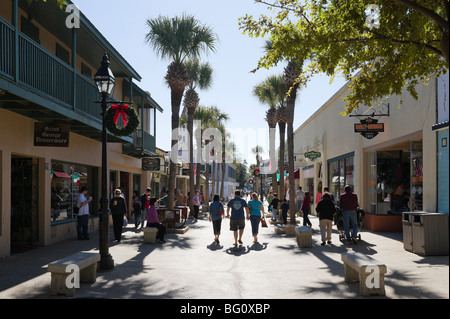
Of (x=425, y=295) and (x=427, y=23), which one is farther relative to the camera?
(x=427, y=23)

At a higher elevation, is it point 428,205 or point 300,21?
point 300,21

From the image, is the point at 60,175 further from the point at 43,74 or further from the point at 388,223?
the point at 388,223

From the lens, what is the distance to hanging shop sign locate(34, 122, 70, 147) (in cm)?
1257

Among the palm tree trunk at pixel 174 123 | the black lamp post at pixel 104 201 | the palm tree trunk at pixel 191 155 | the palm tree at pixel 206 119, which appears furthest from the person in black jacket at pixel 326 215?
the palm tree at pixel 206 119

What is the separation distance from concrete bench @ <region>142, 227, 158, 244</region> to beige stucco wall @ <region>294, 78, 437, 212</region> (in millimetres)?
7862

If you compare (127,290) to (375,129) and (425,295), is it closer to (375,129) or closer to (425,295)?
(425,295)

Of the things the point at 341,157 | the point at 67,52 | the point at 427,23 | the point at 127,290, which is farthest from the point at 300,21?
the point at 341,157

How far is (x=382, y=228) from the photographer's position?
55.6 feet

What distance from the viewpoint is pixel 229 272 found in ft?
31.2

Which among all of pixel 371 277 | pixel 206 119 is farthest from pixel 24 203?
pixel 206 119

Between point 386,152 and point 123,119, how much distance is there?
10.4 meters

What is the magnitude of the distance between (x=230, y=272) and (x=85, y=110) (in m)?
7.21

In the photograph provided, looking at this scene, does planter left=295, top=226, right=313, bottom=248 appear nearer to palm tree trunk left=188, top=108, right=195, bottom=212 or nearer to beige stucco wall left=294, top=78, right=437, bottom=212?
beige stucco wall left=294, top=78, right=437, bottom=212

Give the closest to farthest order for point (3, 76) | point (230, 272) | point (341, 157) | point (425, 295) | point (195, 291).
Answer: point (425, 295), point (195, 291), point (3, 76), point (230, 272), point (341, 157)
